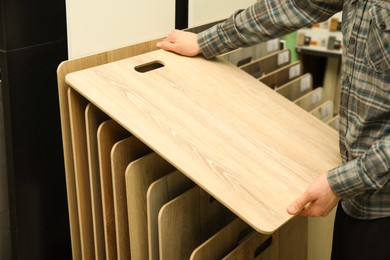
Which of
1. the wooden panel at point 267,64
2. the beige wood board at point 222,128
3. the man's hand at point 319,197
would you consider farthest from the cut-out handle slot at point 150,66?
the man's hand at point 319,197

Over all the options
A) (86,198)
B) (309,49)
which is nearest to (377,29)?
(86,198)

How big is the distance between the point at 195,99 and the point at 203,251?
1.22ft

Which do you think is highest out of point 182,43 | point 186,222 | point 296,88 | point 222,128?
point 182,43

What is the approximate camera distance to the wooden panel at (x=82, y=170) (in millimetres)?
1424

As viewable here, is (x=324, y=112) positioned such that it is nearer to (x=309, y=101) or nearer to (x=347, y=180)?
(x=309, y=101)

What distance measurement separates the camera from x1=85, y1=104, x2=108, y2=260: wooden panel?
1.42 meters

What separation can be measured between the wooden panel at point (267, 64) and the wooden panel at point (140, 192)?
702 mm

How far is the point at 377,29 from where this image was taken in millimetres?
1189

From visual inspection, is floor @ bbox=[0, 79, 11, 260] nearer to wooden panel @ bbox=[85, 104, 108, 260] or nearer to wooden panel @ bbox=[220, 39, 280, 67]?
wooden panel @ bbox=[85, 104, 108, 260]

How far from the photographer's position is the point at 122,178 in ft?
4.69

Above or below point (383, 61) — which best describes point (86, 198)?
below

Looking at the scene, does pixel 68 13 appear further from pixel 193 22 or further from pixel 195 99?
pixel 193 22

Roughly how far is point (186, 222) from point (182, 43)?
0.51m

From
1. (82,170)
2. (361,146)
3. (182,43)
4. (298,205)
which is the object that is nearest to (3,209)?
(82,170)
